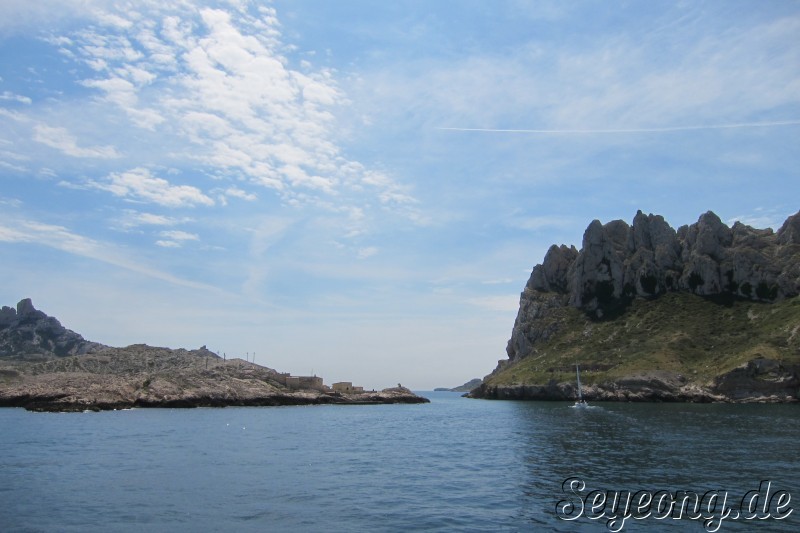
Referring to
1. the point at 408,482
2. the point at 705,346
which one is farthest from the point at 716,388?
the point at 408,482

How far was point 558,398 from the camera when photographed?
186 m

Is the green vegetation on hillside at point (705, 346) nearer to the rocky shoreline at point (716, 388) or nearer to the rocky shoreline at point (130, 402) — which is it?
the rocky shoreline at point (716, 388)

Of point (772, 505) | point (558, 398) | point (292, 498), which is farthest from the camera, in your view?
point (558, 398)

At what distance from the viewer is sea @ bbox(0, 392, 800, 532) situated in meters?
30.7

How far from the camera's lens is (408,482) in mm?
42844

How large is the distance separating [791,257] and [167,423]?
213 meters

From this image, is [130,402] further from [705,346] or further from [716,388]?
[705,346]

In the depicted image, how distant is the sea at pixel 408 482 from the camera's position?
101ft

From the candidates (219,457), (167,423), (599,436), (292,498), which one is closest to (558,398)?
(599,436)

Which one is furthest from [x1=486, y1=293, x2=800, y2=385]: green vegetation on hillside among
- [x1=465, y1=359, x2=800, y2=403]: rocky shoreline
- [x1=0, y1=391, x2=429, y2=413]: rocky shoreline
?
[x1=0, y1=391, x2=429, y2=413]: rocky shoreline

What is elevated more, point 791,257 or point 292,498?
point 791,257

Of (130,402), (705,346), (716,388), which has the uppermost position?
(705,346)

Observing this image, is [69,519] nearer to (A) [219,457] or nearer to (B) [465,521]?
(B) [465,521]

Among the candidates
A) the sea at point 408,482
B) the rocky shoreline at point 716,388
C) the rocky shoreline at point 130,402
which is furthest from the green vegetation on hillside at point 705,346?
the rocky shoreline at point 130,402
